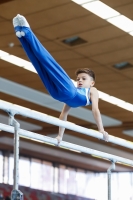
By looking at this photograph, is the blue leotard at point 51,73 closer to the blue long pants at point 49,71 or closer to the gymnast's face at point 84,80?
the blue long pants at point 49,71

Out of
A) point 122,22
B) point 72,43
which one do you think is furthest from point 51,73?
point 72,43

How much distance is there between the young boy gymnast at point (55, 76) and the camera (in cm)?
462

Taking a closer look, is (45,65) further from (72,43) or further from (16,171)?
Answer: (72,43)

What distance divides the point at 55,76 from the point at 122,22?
5.01 meters

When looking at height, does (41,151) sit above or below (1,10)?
above

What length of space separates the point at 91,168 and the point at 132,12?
17.8 metres

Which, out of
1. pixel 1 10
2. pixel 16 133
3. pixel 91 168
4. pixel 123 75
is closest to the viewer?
pixel 16 133

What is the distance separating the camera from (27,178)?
23.1 meters

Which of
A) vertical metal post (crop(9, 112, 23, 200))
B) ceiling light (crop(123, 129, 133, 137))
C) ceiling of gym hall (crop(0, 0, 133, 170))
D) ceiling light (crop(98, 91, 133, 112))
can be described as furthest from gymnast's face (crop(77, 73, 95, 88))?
ceiling light (crop(123, 129, 133, 137))

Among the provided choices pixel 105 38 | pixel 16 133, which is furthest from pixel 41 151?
pixel 16 133

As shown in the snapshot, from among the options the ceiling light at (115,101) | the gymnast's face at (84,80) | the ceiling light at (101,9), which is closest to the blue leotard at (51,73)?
the gymnast's face at (84,80)

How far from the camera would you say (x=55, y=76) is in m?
5.06

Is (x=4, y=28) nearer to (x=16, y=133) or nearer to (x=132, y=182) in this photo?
(x=16, y=133)

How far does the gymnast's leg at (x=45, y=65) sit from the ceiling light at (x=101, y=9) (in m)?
Result: 3.95
